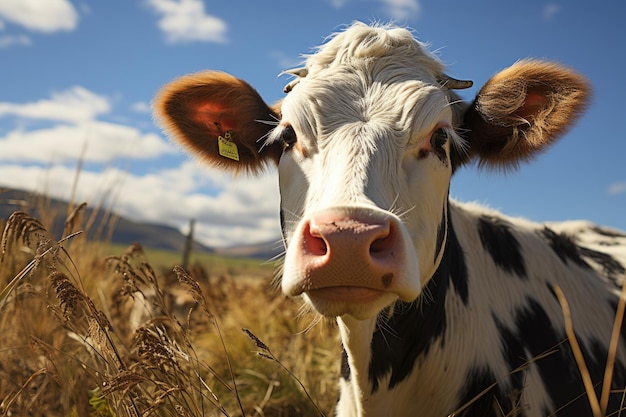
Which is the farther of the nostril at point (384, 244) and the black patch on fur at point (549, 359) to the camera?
the black patch on fur at point (549, 359)

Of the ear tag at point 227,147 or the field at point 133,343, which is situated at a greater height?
the ear tag at point 227,147

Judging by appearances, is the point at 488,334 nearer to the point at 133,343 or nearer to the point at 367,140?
the point at 367,140

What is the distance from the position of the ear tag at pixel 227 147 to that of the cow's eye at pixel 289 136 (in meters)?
0.69

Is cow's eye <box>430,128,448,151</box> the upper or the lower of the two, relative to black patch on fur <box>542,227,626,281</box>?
upper

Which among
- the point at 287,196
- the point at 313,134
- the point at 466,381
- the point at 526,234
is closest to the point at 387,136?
the point at 313,134

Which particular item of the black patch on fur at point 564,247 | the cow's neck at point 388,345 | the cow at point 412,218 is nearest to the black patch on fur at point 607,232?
the black patch on fur at point 564,247

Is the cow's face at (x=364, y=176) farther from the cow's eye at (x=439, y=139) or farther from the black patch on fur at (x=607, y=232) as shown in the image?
the black patch on fur at (x=607, y=232)

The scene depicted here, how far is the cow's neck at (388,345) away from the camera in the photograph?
9.44 ft

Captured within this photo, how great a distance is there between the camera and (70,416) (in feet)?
9.87

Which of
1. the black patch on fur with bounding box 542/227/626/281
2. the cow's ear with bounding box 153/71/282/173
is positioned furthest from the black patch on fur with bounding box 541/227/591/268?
the cow's ear with bounding box 153/71/282/173

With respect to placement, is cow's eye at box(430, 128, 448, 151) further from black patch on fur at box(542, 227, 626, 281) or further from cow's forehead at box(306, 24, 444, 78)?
black patch on fur at box(542, 227, 626, 281)

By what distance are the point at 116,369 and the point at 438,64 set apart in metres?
2.27

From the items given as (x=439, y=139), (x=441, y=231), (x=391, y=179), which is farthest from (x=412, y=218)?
(x=439, y=139)

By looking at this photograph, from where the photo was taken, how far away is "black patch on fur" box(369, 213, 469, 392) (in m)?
2.90
